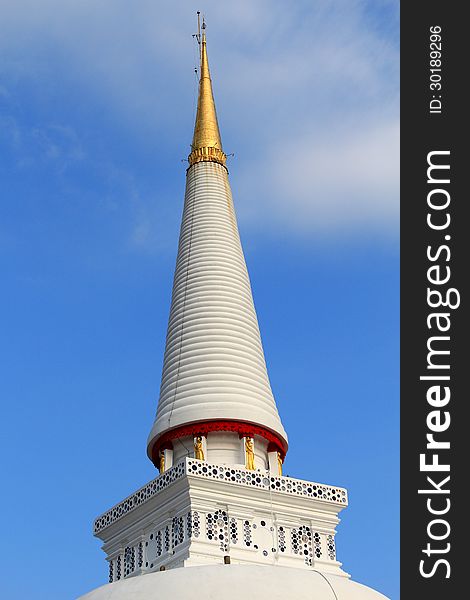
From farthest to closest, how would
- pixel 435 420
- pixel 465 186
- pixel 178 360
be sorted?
pixel 178 360, pixel 465 186, pixel 435 420

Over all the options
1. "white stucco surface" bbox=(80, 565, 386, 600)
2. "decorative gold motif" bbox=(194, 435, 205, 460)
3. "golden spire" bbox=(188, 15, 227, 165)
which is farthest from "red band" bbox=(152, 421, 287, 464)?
"golden spire" bbox=(188, 15, 227, 165)

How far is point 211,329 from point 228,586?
1039cm

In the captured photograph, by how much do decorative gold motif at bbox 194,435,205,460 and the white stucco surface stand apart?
579cm

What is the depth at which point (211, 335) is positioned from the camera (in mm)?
29656

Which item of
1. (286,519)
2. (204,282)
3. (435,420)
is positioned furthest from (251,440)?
(435,420)

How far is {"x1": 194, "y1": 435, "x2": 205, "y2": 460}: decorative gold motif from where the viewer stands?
27094 mm

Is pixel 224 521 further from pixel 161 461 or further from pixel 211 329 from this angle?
pixel 211 329

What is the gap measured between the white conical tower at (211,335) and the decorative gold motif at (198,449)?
227 millimetres

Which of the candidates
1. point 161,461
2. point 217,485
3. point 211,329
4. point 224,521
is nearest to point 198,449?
point 161,461

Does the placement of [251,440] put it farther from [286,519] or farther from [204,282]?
[204,282]

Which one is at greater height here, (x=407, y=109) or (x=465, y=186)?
(x=407, y=109)

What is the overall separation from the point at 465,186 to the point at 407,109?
7.42ft

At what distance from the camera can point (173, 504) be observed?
25.3 meters

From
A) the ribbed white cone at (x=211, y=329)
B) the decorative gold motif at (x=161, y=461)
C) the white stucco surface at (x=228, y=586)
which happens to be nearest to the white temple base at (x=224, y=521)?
the decorative gold motif at (x=161, y=461)
